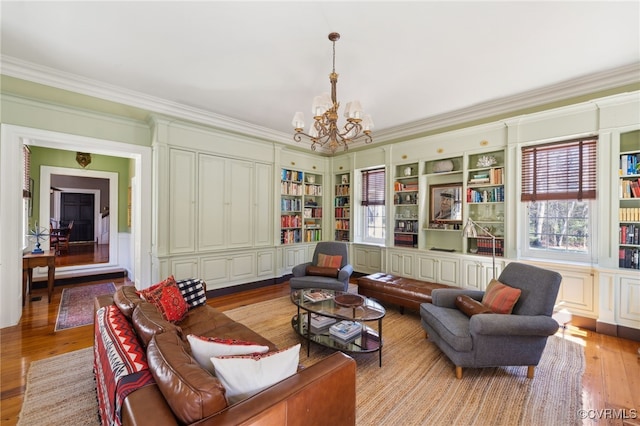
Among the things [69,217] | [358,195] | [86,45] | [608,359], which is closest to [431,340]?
[608,359]

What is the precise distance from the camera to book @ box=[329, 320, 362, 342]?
2580 mm

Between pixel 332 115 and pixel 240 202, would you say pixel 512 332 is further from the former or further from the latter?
pixel 240 202

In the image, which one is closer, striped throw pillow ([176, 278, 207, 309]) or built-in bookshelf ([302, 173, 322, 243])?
striped throw pillow ([176, 278, 207, 309])

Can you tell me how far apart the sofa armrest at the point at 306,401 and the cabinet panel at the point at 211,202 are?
3685 millimetres

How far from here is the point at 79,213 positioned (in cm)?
930

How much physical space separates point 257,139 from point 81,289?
414 centimetres

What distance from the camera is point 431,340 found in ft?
9.37

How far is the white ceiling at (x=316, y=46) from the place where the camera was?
2152mm

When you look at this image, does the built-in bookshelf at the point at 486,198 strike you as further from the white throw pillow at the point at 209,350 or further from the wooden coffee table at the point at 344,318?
the white throw pillow at the point at 209,350

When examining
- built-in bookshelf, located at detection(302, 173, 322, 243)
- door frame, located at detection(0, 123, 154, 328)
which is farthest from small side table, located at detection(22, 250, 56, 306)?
built-in bookshelf, located at detection(302, 173, 322, 243)

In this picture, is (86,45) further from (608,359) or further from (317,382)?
(608,359)

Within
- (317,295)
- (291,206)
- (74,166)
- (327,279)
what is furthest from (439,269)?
(74,166)

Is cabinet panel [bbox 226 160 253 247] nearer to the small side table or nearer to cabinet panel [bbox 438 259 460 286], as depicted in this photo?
the small side table

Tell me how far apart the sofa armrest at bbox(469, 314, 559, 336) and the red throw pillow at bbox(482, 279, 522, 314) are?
189mm
